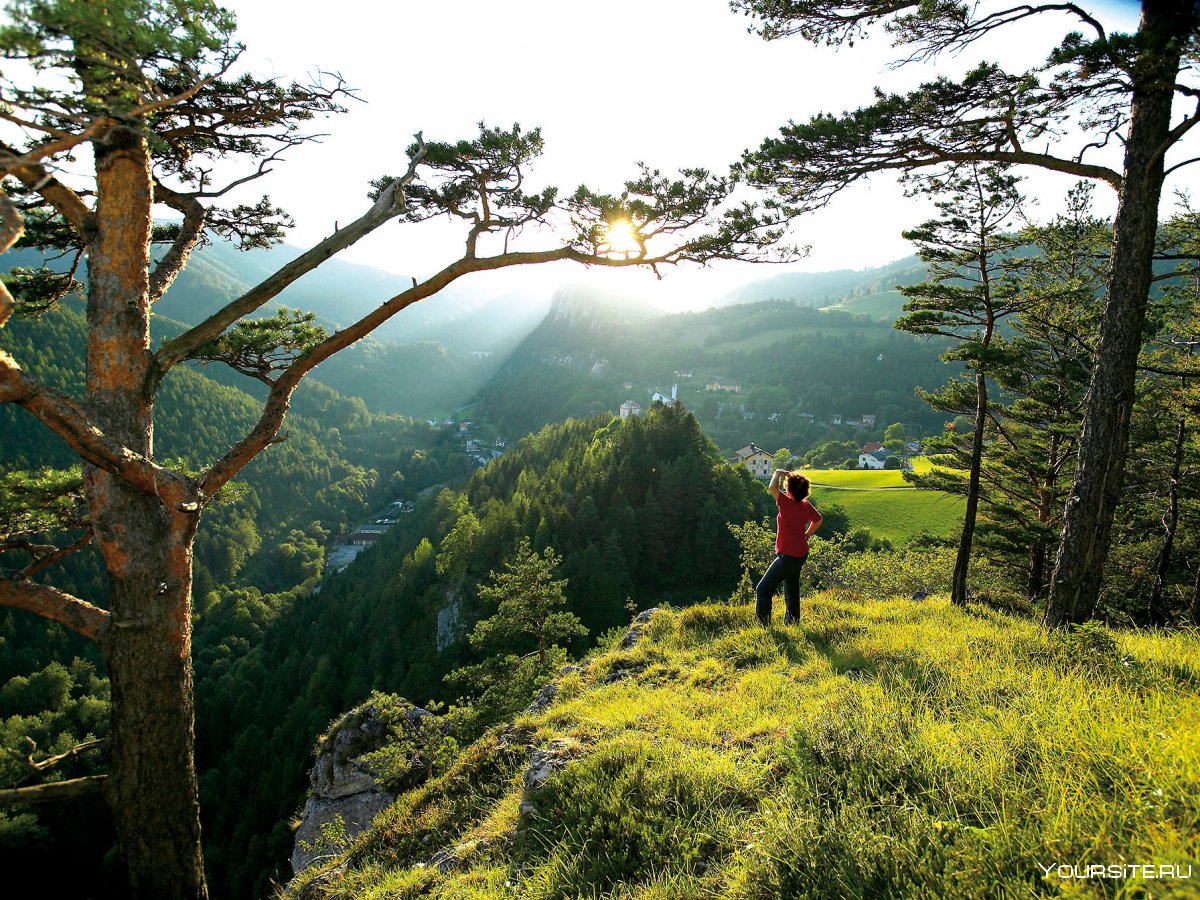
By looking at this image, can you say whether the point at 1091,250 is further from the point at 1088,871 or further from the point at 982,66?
the point at 1088,871

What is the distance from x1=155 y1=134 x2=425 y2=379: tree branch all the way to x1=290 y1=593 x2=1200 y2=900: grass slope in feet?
15.0

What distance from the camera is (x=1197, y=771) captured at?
2035mm

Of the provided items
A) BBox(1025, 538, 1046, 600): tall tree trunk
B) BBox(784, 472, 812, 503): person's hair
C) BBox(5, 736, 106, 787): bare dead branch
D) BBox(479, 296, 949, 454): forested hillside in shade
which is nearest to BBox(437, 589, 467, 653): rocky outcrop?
BBox(1025, 538, 1046, 600): tall tree trunk

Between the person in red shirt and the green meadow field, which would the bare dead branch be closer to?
the person in red shirt

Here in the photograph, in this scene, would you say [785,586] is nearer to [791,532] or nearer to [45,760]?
[791,532]

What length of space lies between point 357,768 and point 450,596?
3107 cm

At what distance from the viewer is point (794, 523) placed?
629 cm

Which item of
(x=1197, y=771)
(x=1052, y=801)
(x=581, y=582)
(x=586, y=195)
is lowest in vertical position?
(x=581, y=582)

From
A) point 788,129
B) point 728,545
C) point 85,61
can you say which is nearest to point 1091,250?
point 788,129

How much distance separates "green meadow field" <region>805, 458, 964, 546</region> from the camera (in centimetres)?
4188

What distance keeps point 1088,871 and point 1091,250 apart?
12.5 meters

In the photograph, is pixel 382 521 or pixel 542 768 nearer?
pixel 542 768

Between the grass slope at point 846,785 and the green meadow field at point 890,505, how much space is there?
38.6 m

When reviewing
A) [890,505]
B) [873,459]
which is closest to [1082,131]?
[890,505]
